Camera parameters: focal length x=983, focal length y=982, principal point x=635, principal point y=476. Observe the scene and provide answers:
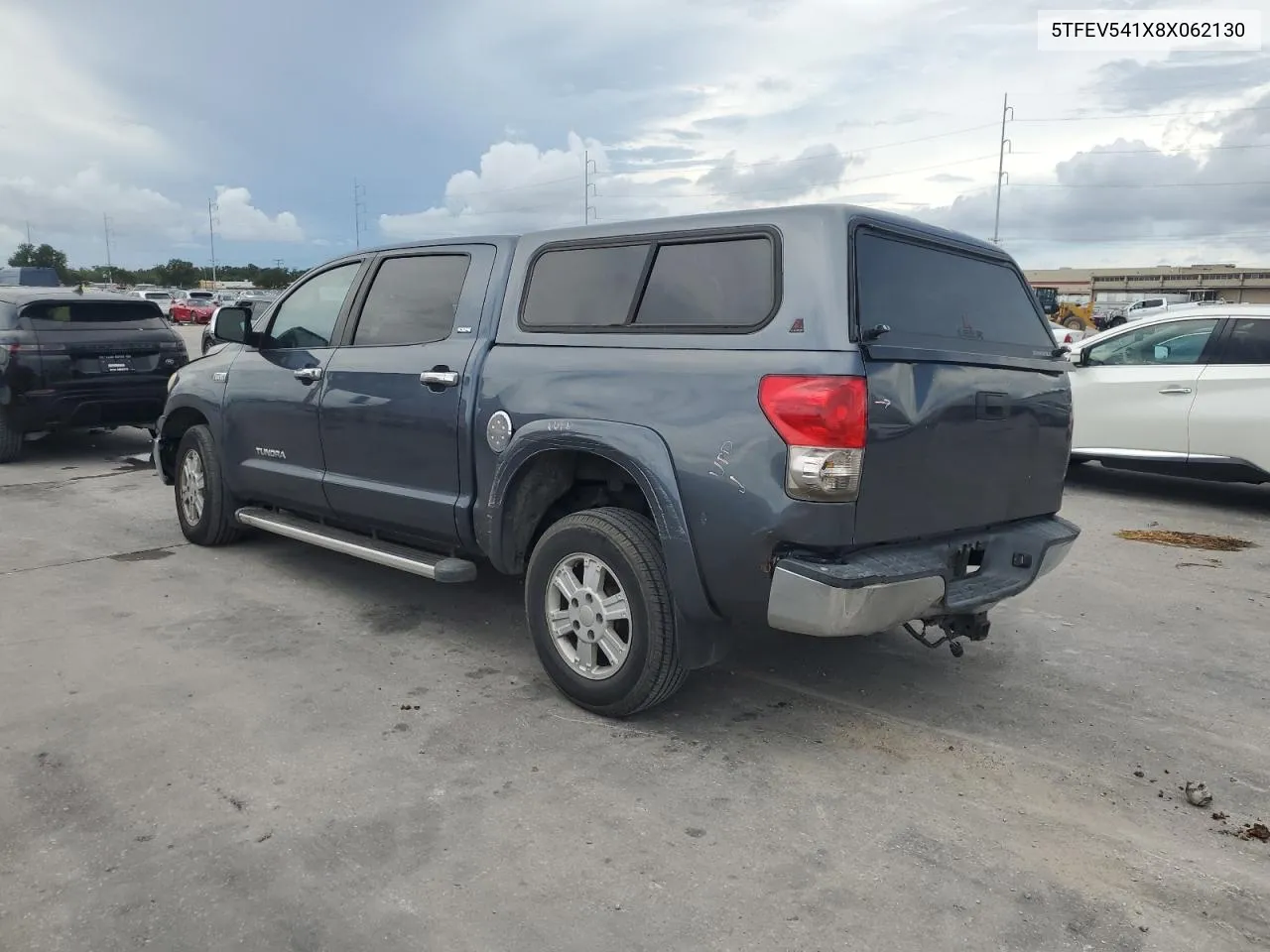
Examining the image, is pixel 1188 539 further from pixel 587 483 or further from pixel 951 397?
pixel 587 483

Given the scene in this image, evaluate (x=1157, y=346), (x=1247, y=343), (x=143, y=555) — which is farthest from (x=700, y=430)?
(x=1157, y=346)

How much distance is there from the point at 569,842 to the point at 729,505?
1202mm

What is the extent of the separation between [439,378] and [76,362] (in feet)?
22.9

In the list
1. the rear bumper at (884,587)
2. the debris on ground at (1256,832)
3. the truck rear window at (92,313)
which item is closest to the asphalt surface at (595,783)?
the debris on ground at (1256,832)

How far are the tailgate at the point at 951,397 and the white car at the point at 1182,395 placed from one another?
467 centimetres

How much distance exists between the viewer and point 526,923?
2.61 meters

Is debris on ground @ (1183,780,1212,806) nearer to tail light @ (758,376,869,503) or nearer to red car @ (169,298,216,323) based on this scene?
tail light @ (758,376,869,503)

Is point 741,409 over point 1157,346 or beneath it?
beneath

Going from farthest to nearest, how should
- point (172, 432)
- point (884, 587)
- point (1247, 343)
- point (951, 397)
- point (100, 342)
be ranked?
point (100, 342) < point (1247, 343) < point (172, 432) < point (951, 397) < point (884, 587)

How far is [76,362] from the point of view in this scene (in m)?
9.68

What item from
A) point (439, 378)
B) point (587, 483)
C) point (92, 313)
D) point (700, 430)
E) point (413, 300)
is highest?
point (92, 313)

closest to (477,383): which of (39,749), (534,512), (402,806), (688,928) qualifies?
(534,512)

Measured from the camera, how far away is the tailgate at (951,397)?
11.0 feet

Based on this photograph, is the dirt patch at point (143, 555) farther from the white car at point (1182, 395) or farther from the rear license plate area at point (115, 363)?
the white car at point (1182, 395)
